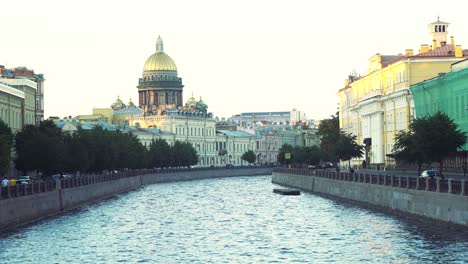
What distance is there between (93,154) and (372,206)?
41.8 metres

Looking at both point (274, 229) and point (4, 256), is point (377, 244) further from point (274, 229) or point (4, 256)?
point (4, 256)

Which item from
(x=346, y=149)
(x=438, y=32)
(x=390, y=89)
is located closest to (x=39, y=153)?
(x=346, y=149)

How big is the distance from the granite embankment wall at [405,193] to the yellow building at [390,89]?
2044 cm

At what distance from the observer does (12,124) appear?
322ft

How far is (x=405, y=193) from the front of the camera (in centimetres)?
5247

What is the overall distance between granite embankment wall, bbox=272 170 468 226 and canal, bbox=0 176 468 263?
607 mm

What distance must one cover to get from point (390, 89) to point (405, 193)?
5742 centimetres

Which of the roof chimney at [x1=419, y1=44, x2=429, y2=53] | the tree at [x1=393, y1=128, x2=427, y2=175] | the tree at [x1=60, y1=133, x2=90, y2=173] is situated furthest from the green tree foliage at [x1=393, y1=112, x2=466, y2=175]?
the roof chimney at [x1=419, y1=44, x2=429, y2=53]

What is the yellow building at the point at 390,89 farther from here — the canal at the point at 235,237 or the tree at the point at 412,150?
the canal at the point at 235,237

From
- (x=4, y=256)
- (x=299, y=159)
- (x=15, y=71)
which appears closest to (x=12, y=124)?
(x=15, y=71)

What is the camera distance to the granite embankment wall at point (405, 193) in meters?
43.0

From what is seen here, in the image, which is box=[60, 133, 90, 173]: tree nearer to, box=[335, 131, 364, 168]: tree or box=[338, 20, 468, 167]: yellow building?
box=[335, 131, 364, 168]: tree

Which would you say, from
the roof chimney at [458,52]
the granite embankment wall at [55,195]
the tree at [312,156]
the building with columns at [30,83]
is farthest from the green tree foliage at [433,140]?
the tree at [312,156]

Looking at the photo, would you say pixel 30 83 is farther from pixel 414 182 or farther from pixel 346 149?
pixel 414 182
